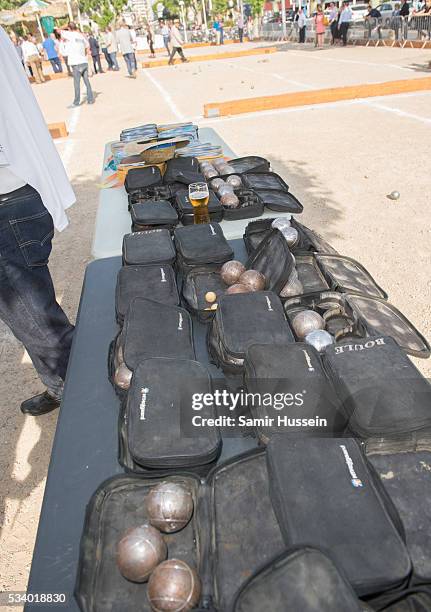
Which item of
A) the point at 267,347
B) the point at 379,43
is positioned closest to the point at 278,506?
the point at 267,347

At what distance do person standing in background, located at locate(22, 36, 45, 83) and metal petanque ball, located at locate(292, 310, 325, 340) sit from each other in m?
22.9

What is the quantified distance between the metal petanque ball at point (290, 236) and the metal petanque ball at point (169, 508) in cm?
187

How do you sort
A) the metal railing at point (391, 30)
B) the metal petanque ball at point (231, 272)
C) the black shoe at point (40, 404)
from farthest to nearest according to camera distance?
the metal railing at point (391, 30) < the black shoe at point (40, 404) < the metal petanque ball at point (231, 272)

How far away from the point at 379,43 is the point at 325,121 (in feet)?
58.0

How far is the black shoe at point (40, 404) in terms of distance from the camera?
3.45 meters

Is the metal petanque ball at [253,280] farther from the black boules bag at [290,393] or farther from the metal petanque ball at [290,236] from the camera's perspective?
the black boules bag at [290,393]

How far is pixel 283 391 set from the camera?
1.67 meters

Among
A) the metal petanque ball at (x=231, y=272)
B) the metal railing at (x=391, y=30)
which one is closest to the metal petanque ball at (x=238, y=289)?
the metal petanque ball at (x=231, y=272)

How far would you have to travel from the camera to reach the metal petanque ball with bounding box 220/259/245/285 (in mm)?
2521

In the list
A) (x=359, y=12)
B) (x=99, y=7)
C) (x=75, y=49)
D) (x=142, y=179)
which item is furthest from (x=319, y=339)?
(x=99, y=7)

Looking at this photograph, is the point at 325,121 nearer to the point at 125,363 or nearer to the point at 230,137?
the point at 230,137

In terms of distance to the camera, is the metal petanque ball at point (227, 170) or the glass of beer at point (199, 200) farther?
the metal petanque ball at point (227, 170)

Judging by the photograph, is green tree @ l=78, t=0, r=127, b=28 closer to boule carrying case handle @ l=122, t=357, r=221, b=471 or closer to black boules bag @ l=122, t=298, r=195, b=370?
black boules bag @ l=122, t=298, r=195, b=370

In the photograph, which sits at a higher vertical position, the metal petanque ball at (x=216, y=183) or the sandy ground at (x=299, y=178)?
the metal petanque ball at (x=216, y=183)
